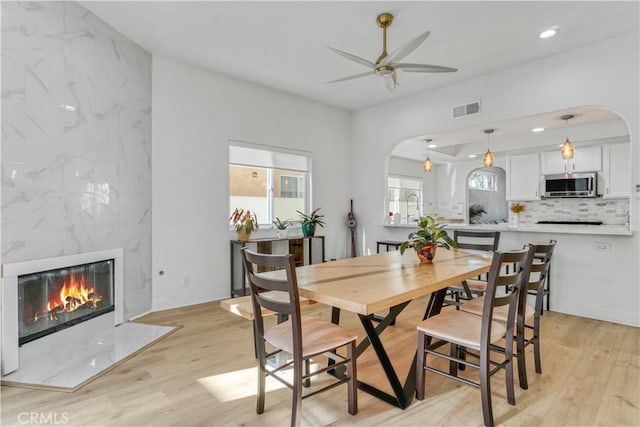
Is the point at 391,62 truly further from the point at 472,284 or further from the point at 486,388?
the point at 486,388

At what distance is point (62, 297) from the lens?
2822 mm

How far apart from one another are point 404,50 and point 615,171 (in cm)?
547

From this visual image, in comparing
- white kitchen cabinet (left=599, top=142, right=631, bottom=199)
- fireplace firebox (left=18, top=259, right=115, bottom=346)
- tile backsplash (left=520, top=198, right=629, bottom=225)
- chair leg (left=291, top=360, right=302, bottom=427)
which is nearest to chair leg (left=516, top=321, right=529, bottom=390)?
chair leg (left=291, top=360, right=302, bottom=427)

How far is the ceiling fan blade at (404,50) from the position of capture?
2429 mm

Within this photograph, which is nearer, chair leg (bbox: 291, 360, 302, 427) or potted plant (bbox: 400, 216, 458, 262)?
chair leg (bbox: 291, 360, 302, 427)

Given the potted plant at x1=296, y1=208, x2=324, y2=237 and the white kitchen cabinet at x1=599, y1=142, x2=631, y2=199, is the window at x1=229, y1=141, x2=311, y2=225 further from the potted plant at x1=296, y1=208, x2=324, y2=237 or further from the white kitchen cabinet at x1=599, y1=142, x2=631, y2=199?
the white kitchen cabinet at x1=599, y1=142, x2=631, y2=199

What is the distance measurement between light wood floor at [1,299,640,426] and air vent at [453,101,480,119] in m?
2.93

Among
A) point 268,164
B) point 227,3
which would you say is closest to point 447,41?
point 227,3

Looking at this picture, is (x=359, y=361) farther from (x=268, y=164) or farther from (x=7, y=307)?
(x=268, y=164)

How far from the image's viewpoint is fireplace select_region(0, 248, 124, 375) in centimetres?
238

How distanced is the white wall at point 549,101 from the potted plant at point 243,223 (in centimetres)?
223

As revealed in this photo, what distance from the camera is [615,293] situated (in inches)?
137

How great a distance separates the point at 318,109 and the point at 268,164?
1.38m

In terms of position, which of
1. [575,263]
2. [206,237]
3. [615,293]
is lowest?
[615,293]
